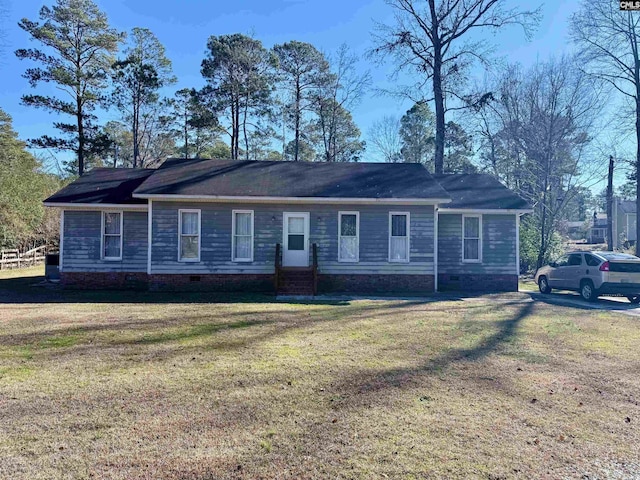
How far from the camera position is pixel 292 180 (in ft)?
49.3

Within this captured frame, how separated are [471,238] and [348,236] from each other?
4855 millimetres

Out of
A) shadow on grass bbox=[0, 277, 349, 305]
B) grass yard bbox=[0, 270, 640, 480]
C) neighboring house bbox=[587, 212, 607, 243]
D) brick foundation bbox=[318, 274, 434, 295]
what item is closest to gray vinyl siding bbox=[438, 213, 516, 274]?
brick foundation bbox=[318, 274, 434, 295]

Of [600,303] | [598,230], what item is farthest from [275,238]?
[598,230]

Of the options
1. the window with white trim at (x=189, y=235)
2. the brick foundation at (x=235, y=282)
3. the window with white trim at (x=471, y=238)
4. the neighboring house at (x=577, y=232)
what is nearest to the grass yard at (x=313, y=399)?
the brick foundation at (x=235, y=282)

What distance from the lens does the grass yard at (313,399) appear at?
3.22 meters

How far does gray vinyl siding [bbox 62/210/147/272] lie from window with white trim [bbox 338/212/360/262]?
681cm

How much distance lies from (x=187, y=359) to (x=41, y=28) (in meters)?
28.1

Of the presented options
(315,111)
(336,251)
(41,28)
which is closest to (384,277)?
(336,251)

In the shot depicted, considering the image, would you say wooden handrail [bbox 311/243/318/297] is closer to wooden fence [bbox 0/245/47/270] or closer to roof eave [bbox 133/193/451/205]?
roof eave [bbox 133/193/451/205]

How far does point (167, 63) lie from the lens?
3166cm

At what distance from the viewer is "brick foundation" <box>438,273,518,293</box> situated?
50.0 feet

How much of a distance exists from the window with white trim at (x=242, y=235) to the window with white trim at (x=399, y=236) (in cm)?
476

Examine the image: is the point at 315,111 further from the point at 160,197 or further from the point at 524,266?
the point at 160,197

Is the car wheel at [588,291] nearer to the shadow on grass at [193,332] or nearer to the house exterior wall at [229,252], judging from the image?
the house exterior wall at [229,252]
